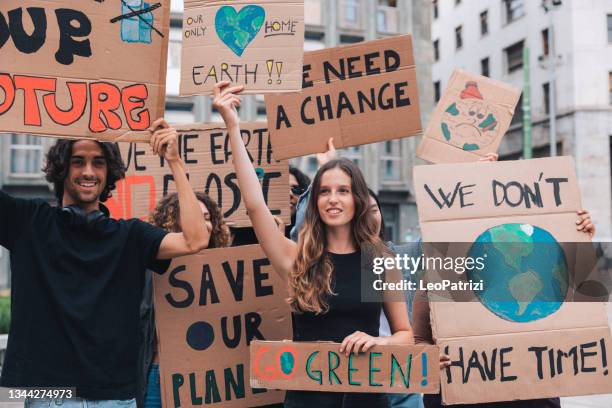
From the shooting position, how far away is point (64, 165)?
8.48ft

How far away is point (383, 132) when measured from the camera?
12.1 ft

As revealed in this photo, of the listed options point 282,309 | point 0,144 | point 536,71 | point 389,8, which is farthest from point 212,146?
point 536,71

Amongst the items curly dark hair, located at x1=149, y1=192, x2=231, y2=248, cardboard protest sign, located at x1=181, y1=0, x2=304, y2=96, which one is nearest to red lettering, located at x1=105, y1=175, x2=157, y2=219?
curly dark hair, located at x1=149, y1=192, x2=231, y2=248

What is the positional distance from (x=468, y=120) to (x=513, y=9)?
26.5 meters

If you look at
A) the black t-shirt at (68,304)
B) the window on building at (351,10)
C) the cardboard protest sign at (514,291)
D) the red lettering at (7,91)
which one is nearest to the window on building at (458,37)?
the window on building at (351,10)

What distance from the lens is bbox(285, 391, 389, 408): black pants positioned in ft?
8.30

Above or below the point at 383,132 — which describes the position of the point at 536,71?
above

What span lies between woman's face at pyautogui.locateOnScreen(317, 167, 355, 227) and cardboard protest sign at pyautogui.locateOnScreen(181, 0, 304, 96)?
1.79ft

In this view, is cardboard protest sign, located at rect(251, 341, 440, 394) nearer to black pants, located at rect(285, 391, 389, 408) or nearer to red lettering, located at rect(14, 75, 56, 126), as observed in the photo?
black pants, located at rect(285, 391, 389, 408)

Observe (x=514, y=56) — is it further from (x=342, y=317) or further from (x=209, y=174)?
(x=342, y=317)

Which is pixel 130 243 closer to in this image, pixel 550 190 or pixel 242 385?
pixel 242 385

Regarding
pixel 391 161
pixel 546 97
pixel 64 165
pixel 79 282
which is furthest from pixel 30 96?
pixel 546 97

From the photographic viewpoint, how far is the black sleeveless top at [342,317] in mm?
2592

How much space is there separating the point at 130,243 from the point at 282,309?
819mm
